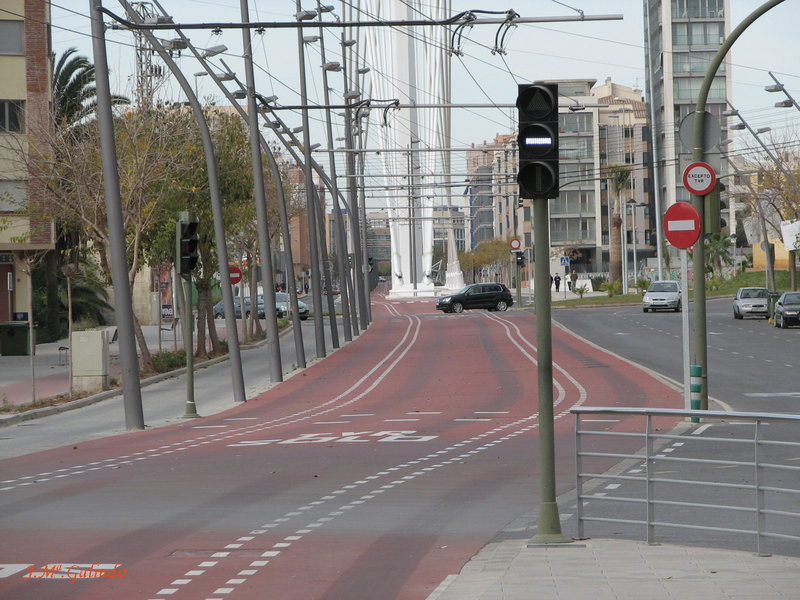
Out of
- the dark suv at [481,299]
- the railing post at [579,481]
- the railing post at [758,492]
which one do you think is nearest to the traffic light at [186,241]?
the railing post at [579,481]

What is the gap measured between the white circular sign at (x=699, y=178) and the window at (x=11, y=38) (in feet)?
116

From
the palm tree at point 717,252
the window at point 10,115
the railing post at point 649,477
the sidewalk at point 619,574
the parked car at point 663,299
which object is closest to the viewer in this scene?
the sidewalk at point 619,574

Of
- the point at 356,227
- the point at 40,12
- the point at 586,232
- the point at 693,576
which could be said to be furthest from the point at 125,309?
the point at 586,232

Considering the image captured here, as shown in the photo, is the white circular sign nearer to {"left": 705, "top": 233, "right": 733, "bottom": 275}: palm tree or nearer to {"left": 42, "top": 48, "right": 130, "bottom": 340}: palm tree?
{"left": 42, "top": 48, "right": 130, "bottom": 340}: palm tree

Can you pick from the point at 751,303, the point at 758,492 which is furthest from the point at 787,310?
the point at 758,492

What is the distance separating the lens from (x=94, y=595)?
26.0 ft

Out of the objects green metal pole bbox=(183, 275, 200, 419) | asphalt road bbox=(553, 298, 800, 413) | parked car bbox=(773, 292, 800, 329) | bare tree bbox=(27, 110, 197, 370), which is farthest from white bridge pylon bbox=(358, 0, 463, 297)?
green metal pole bbox=(183, 275, 200, 419)

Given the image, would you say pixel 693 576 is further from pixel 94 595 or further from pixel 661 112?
pixel 661 112

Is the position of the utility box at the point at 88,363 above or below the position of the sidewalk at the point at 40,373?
above

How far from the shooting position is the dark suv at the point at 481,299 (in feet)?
246

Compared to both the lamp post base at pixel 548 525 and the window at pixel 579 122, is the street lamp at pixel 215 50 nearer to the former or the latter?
the lamp post base at pixel 548 525

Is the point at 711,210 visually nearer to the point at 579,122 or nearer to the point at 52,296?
the point at 52,296

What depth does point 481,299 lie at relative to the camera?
75062 millimetres

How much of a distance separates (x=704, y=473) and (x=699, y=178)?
397 inches
